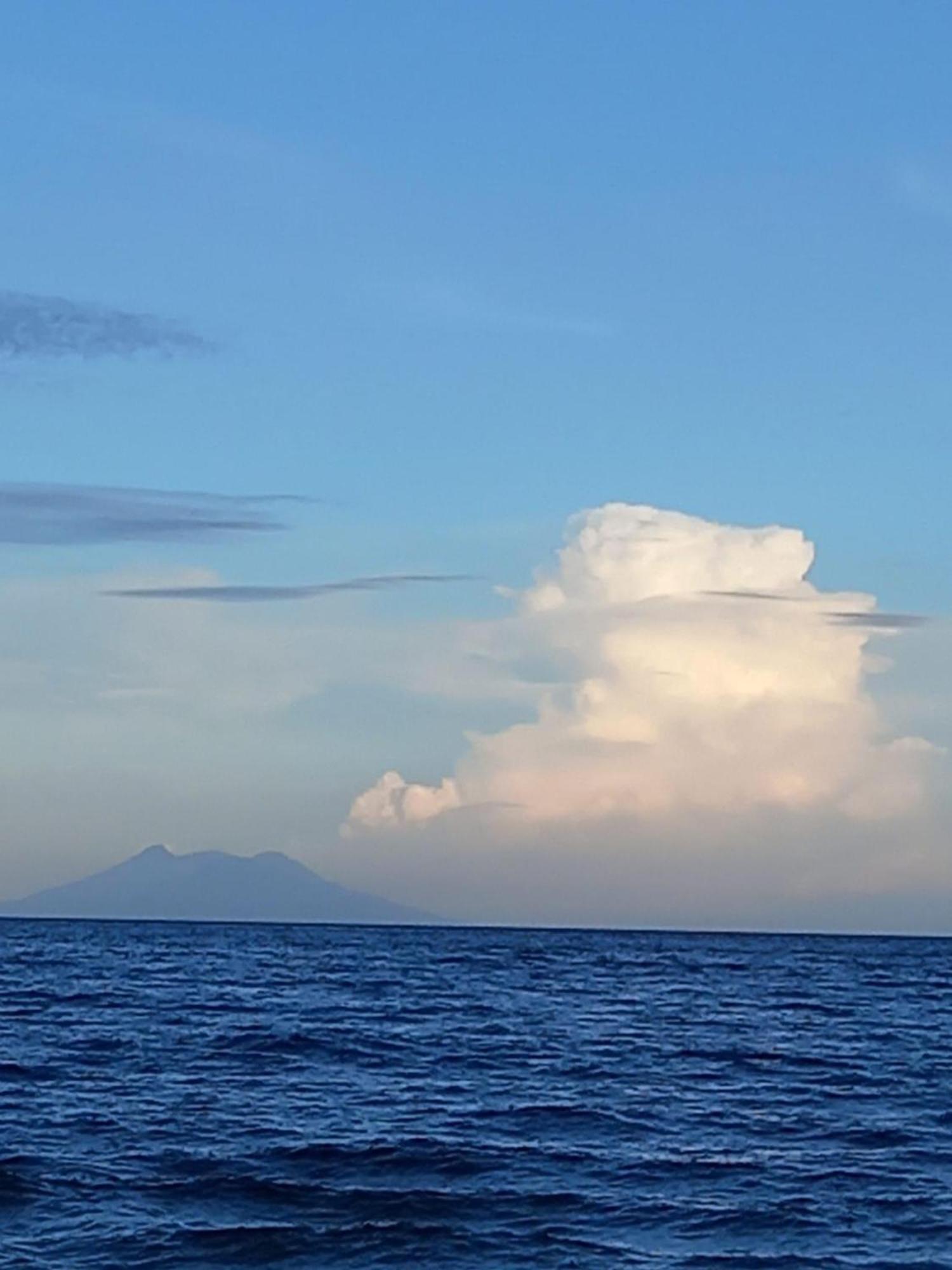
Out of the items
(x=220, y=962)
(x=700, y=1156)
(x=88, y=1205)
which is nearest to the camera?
(x=88, y=1205)

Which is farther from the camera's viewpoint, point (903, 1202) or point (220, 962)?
point (220, 962)

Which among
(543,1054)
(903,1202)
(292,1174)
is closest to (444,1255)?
(292,1174)

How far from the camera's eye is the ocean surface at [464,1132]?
25.1m

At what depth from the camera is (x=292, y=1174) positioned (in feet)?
95.3

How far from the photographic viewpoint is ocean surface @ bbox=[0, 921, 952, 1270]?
25062mm

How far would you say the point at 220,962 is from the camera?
98.1m

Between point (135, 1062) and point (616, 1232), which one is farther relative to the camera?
point (135, 1062)

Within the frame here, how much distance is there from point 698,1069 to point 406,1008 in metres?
18.3

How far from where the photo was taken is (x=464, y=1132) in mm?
33219

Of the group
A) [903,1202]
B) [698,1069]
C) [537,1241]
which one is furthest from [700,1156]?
[698,1069]

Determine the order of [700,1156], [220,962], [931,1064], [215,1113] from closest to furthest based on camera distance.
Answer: [700,1156] → [215,1113] → [931,1064] → [220,962]

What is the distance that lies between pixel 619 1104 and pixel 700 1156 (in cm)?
617

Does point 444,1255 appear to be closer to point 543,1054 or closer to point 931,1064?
point 543,1054

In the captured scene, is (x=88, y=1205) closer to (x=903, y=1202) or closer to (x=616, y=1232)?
(x=616, y=1232)
